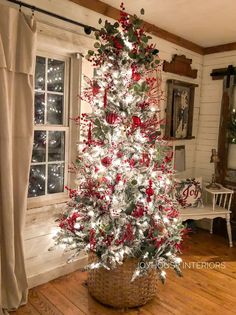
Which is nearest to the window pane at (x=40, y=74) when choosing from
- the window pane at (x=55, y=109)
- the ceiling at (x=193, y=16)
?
the window pane at (x=55, y=109)

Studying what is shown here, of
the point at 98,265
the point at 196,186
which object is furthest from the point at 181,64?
the point at 98,265

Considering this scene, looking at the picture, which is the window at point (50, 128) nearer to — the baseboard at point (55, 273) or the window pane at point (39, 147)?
the window pane at point (39, 147)

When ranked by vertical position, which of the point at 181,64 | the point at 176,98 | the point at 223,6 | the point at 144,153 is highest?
the point at 223,6

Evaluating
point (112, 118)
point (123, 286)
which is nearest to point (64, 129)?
point (112, 118)

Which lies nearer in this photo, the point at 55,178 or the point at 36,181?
the point at 36,181

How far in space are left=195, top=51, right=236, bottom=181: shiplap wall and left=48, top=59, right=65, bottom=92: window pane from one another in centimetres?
223

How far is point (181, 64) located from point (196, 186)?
1.52 metres

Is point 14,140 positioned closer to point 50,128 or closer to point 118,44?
point 50,128

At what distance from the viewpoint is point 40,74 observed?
2.51 m

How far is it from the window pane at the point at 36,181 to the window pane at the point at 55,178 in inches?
2.9

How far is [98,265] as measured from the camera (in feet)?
7.00

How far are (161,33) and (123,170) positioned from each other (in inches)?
77.0

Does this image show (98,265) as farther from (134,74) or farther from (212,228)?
(212,228)

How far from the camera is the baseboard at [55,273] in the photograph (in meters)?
2.45
